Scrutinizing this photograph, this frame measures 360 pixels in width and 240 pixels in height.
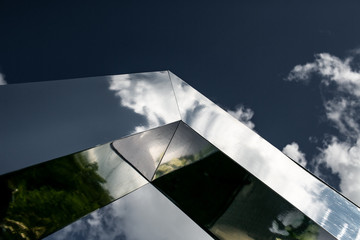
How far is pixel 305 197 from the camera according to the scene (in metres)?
3.39

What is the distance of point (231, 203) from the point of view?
3.99m

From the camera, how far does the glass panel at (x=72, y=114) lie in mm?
2266

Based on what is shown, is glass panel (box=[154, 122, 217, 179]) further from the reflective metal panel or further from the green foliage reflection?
the green foliage reflection

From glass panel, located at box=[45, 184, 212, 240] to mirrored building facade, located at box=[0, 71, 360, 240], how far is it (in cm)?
2

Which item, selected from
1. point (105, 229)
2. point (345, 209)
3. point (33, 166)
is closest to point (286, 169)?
point (345, 209)

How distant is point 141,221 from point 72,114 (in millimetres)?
2164

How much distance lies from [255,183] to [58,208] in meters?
2.47

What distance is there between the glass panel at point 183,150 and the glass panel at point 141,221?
1.51ft

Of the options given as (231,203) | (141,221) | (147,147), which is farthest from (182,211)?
(147,147)

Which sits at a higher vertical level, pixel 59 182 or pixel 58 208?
pixel 59 182

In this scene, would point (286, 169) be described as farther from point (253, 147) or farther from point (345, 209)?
point (345, 209)

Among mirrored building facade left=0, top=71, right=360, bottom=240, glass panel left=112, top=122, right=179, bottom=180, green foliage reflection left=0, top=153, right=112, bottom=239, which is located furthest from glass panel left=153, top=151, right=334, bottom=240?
green foliage reflection left=0, top=153, right=112, bottom=239

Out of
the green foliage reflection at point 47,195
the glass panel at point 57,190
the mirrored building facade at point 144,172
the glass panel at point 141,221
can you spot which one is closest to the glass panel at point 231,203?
the mirrored building facade at point 144,172

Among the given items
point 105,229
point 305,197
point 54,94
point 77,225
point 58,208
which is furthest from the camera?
point 105,229
